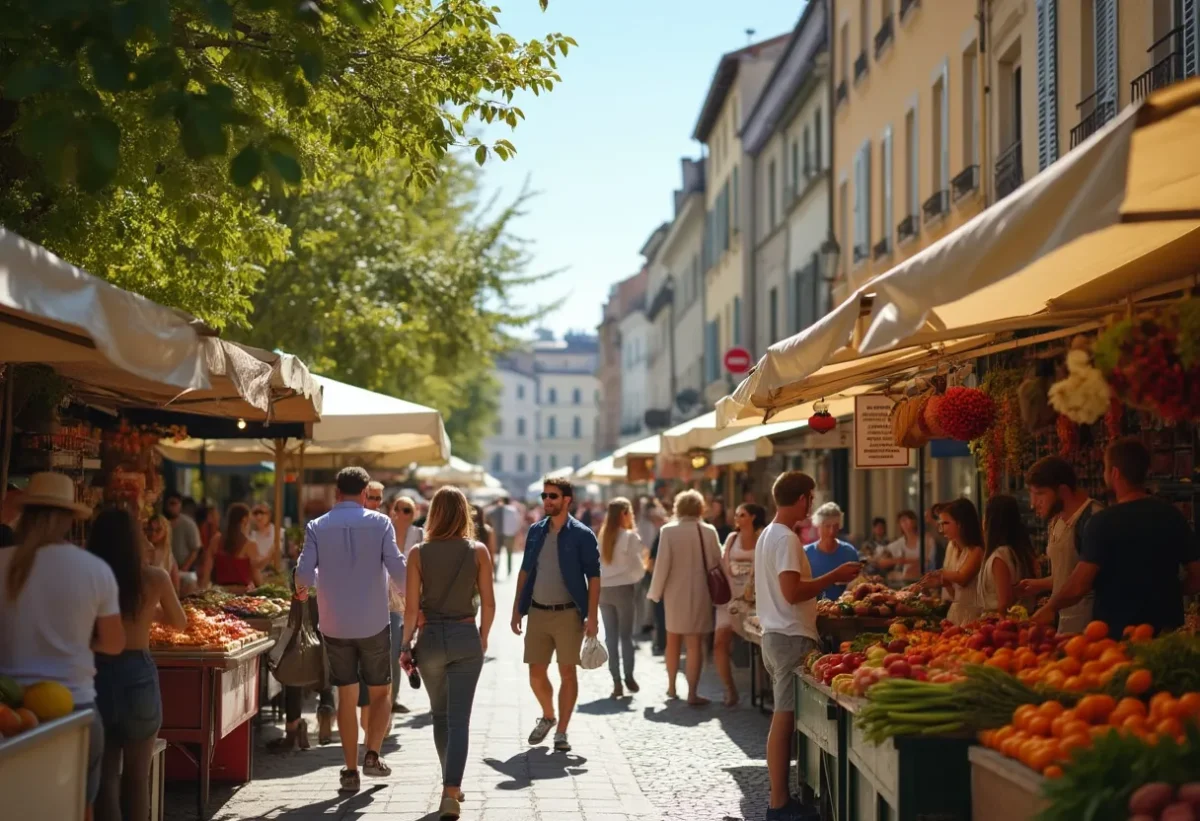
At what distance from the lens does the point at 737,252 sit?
41906 mm

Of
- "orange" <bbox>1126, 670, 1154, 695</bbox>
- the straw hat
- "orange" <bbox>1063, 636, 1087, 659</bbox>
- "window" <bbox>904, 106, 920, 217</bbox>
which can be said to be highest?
"window" <bbox>904, 106, 920, 217</bbox>

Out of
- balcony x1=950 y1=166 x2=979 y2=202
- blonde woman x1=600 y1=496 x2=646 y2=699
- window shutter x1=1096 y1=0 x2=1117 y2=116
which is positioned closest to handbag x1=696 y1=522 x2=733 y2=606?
blonde woman x1=600 y1=496 x2=646 y2=699

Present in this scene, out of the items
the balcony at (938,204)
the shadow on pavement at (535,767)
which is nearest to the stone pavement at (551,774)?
the shadow on pavement at (535,767)

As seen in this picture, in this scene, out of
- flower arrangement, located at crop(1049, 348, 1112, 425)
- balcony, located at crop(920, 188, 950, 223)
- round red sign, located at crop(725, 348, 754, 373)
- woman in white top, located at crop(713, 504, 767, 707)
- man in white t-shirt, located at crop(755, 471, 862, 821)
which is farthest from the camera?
round red sign, located at crop(725, 348, 754, 373)

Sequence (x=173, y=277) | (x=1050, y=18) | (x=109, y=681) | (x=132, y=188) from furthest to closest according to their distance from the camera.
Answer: (x=1050, y=18) → (x=173, y=277) → (x=132, y=188) → (x=109, y=681)

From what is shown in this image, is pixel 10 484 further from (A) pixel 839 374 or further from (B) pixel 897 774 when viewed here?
(B) pixel 897 774

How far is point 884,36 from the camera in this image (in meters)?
24.2

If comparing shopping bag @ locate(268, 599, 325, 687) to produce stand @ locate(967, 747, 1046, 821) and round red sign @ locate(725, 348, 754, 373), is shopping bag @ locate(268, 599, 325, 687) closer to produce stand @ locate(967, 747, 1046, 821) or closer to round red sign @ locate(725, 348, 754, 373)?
produce stand @ locate(967, 747, 1046, 821)

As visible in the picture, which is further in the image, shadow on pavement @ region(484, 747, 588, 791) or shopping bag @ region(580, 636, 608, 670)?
shopping bag @ region(580, 636, 608, 670)

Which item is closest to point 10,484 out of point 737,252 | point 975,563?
point 975,563

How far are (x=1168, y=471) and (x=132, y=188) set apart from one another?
6950 millimetres

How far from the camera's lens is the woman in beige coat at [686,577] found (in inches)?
626

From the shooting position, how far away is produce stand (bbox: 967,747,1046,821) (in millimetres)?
5598

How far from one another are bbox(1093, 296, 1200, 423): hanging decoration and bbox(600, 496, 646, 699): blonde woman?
10.2 m
